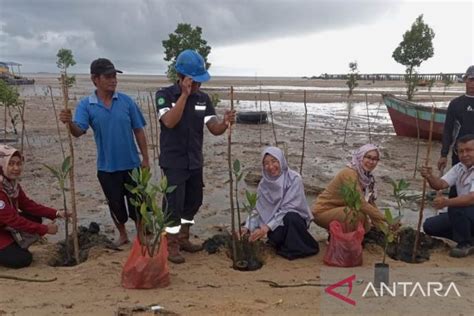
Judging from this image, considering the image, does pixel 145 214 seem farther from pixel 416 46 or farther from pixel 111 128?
pixel 416 46

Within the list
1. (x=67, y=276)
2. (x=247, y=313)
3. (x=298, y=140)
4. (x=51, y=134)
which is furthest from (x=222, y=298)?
(x=51, y=134)

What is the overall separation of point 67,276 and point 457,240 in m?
3.25

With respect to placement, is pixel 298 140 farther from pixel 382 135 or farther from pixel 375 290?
pixel 375 290

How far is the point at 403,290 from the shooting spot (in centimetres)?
284

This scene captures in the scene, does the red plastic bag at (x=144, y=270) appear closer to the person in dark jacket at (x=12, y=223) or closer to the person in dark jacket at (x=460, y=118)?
the person in dark jacket at (x=12, y=223)

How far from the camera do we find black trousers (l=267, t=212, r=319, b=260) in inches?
142

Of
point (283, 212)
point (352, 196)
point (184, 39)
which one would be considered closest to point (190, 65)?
point (283, 212)

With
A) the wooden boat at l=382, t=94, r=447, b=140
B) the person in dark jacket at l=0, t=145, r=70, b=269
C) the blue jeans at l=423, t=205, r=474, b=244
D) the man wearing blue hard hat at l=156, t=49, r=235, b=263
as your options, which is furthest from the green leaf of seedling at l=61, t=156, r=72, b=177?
the wooden boat at l=382, t=94, r=447, b=140

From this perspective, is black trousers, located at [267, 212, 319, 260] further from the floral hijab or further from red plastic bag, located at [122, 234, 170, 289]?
the floral hijab

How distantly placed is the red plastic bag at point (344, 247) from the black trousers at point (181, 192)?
120 cm

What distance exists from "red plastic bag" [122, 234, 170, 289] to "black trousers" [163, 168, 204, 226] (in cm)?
53

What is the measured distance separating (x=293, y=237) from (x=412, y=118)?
8.29 m

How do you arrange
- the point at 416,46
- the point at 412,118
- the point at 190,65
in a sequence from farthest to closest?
the point at 416,46 → the point at 412,118 → the point at 190,65

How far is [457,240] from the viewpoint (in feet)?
12.3
